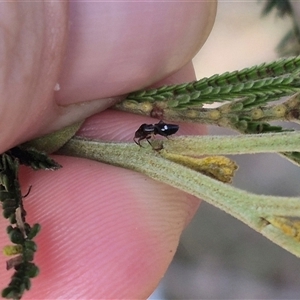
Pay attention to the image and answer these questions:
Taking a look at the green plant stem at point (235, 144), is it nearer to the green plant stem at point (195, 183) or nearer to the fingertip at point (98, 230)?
the green plant stem at point (195, 183)

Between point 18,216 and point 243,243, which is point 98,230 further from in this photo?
point 243,243

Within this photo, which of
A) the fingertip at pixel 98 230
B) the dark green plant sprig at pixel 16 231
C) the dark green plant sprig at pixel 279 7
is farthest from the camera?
the dark green plant sprig at pixel 279 7

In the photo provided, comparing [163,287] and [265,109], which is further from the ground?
[265,109]

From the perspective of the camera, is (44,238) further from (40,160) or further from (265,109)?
(265,109)

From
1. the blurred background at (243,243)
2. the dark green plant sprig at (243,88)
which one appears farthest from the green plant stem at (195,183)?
the blurred background at (243,243)

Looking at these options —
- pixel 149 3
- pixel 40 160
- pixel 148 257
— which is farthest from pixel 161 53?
pixel 148 257

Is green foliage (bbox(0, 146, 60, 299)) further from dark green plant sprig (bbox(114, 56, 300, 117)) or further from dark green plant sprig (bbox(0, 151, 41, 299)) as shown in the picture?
dark green plant sprig (bbox(114, 56, 300, 117))
